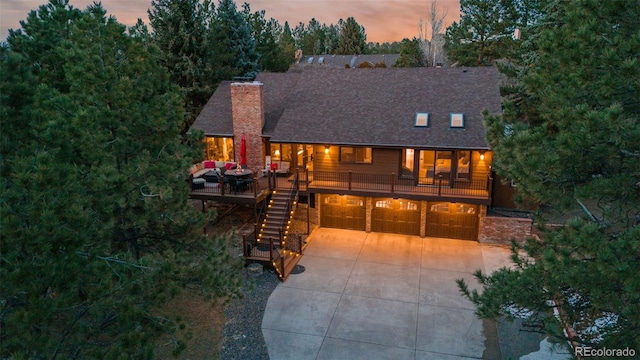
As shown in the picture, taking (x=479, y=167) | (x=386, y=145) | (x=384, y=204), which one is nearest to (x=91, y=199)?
(x=386, y=145)

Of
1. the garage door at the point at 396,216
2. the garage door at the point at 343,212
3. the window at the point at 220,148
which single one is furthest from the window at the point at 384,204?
the window at the point at 220,148

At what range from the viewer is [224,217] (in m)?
20.8

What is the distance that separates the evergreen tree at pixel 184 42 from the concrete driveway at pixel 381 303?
15.5m

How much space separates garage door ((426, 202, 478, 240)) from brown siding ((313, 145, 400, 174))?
2463 millimetres

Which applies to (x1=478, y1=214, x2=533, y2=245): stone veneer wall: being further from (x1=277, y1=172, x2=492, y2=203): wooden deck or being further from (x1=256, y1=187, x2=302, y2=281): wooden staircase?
(x1=256, y1=187, x2=302, y2=281): wooden staircase

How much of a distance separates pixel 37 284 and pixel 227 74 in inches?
1051

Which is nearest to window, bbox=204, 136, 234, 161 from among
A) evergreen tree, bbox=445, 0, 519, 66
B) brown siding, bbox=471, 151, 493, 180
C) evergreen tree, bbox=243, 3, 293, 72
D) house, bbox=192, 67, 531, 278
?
house, bbox=192, 67, 531, 278

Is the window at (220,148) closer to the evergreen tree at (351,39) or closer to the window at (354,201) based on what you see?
the window at (354,201)

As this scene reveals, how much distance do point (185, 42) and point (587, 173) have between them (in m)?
25.7

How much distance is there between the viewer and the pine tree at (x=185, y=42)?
27.4 meters

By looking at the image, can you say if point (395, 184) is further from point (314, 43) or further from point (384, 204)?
point (314, 43)

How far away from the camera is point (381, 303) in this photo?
1374 centimetres

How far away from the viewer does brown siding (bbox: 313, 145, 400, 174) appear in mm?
18625

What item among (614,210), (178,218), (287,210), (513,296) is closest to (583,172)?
(614,210)
